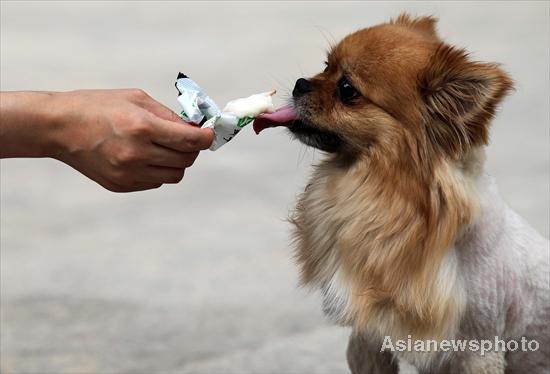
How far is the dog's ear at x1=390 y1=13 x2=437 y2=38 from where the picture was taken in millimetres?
2449

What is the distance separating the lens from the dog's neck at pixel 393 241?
221 cm

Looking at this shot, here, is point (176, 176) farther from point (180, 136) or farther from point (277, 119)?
point (277, 119)

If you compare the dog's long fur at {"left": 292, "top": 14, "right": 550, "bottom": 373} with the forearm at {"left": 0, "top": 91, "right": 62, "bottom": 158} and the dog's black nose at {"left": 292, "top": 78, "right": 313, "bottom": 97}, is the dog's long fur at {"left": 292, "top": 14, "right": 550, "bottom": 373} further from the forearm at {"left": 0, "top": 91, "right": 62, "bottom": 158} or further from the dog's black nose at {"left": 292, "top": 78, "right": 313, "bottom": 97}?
the forearm at {"left": 0, "top": 91, "right": 62, "bottom": 158}

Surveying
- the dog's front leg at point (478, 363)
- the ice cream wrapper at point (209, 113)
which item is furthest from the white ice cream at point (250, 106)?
the dog's front leg at point (478, 363)

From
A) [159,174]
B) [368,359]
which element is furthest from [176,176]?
→ [368,359]

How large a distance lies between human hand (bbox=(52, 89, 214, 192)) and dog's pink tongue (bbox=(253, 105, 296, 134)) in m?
0.23

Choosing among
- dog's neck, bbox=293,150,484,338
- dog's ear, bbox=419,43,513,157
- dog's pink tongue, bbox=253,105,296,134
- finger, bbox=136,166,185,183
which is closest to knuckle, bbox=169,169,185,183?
finger, bbox=136,166,185,183

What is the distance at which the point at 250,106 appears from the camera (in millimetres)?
2248

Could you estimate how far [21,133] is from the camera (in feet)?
6.92

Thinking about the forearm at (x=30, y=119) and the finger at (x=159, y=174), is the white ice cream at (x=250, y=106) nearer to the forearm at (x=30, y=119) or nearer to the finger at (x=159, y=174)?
the finger at (x=159, y=174)

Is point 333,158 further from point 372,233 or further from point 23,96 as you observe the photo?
point 23,96

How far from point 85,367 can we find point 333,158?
3.27ft

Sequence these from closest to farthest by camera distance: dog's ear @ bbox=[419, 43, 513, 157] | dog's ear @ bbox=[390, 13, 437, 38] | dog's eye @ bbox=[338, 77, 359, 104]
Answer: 1. dog's ear @ bbox=[419, 43, 513, 157]
2. dog's eye @ bbox=[338, 77, 359, 104]
3. dog's ear @ bbox=[390, 13, 437, 38]

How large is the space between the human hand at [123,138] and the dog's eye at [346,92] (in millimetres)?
335
